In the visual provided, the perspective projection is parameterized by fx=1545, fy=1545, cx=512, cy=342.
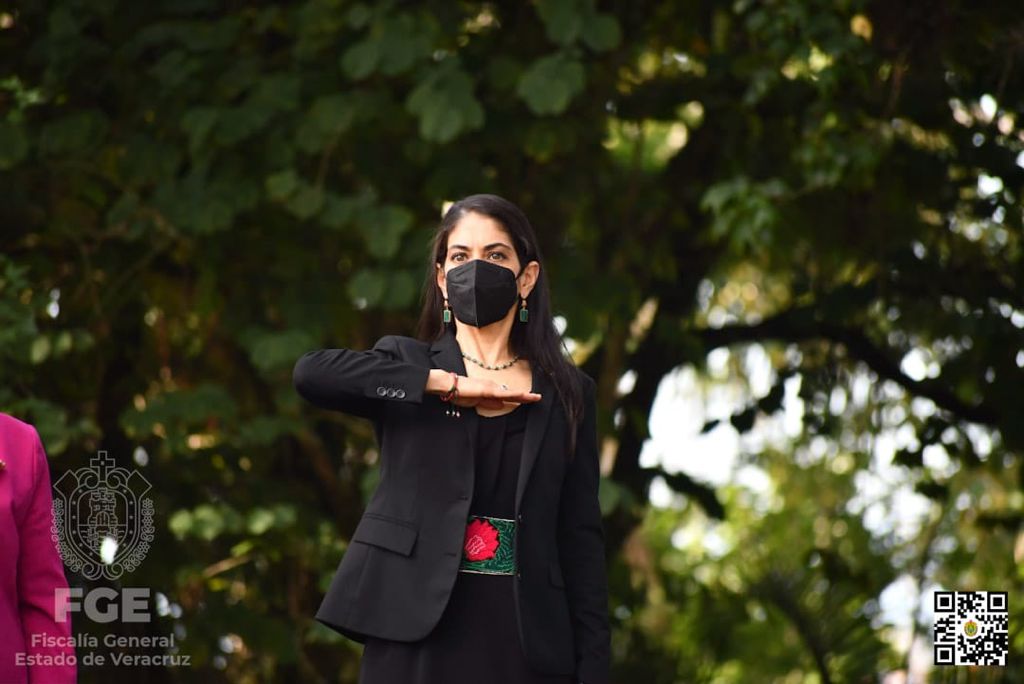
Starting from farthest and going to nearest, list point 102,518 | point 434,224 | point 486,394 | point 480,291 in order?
point 434,224 < point 102,518 < point 480,291 < point 486,394

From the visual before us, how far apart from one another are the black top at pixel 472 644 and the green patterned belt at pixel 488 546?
2 cm

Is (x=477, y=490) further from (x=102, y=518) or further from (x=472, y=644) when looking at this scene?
(x=102, y=518)

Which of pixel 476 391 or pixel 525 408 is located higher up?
pixel 476 391

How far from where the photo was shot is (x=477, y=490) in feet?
11.1

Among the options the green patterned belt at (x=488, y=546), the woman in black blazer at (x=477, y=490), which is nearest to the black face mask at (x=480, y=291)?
the woman in black blazer at (x=477, y=490)

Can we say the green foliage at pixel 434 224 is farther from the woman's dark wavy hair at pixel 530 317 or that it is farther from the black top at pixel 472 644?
the black top at pixel 472 644

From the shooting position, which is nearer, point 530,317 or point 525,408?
point 525,408

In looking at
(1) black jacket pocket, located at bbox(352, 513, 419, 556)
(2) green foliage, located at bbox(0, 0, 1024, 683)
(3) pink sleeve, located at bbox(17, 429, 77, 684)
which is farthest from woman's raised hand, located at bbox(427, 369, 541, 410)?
(2) green foliage, located at bbox(0, 0, 1024, 683)

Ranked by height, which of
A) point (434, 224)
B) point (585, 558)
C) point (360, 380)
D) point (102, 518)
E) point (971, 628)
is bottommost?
point (971, 628)

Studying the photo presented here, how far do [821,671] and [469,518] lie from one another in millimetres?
4602

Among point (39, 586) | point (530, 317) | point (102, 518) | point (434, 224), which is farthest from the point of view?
point (434, 224)

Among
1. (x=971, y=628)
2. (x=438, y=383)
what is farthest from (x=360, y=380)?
(x=971, y=628)

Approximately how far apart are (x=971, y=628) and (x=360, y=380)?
4274 mm

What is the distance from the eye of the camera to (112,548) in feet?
20.5
